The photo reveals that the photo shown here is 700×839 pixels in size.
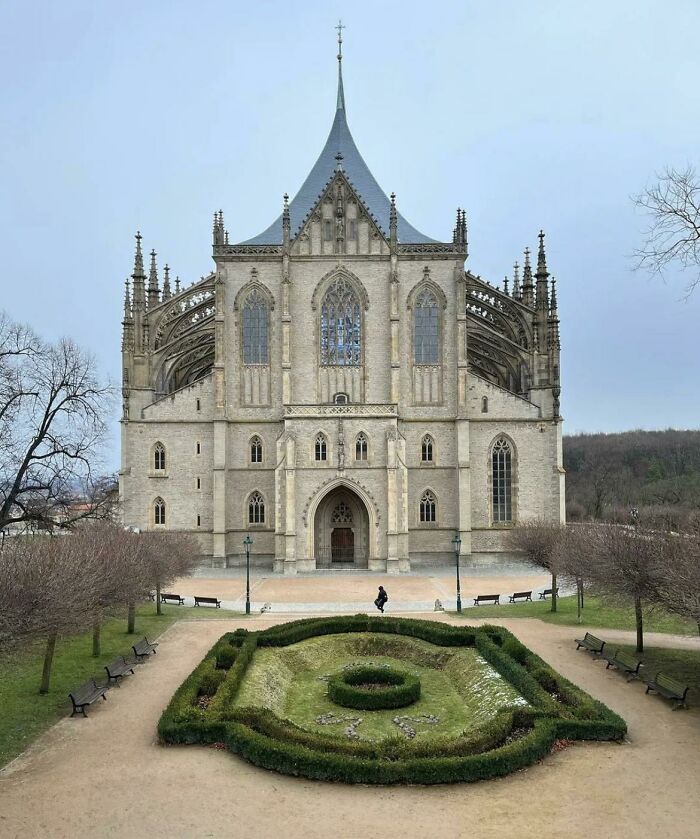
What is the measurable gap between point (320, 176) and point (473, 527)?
28.8 metres

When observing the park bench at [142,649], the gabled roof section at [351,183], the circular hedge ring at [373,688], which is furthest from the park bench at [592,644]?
the gabled roof section at [351,183]

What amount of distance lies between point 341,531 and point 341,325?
45.1 feet

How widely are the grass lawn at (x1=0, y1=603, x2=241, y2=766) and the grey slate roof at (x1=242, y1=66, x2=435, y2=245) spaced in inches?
1075

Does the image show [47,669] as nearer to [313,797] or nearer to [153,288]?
[313,797]

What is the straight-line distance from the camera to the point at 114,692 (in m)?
17.8

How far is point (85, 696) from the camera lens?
53.0ft

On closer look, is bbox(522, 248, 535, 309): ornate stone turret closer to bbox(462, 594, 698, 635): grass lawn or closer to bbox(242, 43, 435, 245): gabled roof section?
bbox(242, 43, 435, 245): gabled roof section

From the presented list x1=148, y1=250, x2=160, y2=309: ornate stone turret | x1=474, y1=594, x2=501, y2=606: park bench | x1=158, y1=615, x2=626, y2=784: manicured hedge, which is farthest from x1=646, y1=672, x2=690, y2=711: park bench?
x1=148, y1=250, x2=160, y2=309: ornate stone turret

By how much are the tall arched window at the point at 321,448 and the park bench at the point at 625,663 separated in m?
22.7

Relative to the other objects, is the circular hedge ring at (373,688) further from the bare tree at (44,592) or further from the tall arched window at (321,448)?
the tall arched window at (321,448)

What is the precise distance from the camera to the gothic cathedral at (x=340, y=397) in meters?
41.6

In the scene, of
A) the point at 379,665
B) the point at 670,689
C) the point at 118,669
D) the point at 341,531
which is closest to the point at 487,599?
the point at 379,665

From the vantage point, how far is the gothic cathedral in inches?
1636

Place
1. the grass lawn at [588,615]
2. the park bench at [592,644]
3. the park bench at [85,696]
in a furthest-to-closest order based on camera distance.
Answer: the grass lawn at [588,615], the park bench at [592,644], the park bench at [85,696]
